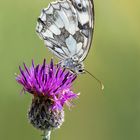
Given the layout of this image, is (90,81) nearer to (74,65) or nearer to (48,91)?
(74,65)

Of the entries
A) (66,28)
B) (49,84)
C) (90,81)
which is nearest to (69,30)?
(66,28)

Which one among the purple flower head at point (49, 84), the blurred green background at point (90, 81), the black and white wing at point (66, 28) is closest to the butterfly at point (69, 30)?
the black and white wing at point (66, 28)

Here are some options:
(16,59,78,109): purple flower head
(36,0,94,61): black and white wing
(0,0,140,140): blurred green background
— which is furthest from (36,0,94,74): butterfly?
(0,0,140,140): blurred green background

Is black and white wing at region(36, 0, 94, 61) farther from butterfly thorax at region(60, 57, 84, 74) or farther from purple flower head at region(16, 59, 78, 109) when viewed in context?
purple flower head at region(16, 59, 78, 109)

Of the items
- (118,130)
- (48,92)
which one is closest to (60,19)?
(48,92)

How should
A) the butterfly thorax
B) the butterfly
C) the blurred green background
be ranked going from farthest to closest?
the blurred green background → the butterfly thorax → the butterfly

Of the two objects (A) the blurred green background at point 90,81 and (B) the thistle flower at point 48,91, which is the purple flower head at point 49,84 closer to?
(B) the thistle flower at point 48,91

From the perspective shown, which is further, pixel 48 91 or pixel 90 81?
pixel 90 81

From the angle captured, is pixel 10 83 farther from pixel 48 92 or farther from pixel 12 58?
pixel 48 92
